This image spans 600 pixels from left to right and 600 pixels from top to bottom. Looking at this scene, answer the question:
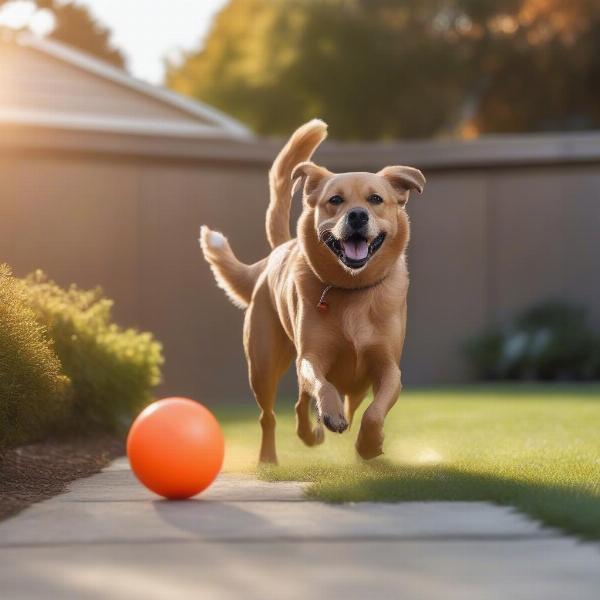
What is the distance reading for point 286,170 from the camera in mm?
8086

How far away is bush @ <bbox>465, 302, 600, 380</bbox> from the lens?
15094 millimetres

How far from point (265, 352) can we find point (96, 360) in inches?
77.5

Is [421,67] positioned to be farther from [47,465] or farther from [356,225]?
[356,225]

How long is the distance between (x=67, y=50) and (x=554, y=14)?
23.2 metres

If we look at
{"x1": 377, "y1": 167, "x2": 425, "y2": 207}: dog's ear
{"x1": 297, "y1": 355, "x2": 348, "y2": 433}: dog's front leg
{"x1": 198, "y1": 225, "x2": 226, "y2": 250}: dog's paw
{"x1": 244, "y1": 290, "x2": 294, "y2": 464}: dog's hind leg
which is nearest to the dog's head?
{"x1": 377, "y1": 167, "x2": 425, "y2": 207}: dog's ear

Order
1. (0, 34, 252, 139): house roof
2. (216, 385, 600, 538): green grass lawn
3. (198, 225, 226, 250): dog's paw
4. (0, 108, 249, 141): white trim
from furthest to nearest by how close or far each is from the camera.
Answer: (0, 34, 252, 139): house roof < (0, 108, 249, 141): white trim < (198, 225, 226, 250): dog's paw < (216, 385, 600, 538): green grass lawn

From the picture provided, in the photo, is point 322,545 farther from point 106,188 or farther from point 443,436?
point 106,188

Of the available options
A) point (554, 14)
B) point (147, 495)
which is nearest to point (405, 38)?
point (554, 14)

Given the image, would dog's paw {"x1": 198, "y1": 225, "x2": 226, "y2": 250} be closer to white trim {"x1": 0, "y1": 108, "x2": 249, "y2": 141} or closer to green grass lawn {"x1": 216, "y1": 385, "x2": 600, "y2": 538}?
green grass lawn {"x1": 216, "y1": 385, "x2": 600, "y2": 538}

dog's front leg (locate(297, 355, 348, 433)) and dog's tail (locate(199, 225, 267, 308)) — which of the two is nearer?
dog's front leg (locate(297, 355, 348, 433))

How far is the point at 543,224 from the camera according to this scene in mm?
15758

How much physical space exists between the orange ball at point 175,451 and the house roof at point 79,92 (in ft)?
45.9

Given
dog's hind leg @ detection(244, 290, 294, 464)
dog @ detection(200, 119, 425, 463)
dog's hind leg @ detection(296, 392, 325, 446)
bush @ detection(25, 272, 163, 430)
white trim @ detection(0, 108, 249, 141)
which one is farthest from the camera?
white trim @ detection(0, 108, 249, 141)

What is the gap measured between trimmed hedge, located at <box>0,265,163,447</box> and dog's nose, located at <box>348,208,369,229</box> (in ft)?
5.44
